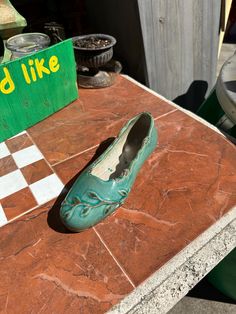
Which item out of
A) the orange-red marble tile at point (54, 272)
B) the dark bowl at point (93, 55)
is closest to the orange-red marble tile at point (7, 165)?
the orange-red marble tile at point (54, 272)

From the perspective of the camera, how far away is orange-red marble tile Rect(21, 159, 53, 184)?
3.60 feet

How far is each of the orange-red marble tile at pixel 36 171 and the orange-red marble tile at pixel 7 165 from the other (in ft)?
0.16

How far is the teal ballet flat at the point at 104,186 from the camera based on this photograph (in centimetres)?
86

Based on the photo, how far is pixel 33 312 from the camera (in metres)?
0.75

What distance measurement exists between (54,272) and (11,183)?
0.40 meters

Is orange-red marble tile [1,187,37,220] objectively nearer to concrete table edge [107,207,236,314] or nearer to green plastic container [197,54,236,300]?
concrete table edge [107,207,236,314]

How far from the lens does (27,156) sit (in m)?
1.20

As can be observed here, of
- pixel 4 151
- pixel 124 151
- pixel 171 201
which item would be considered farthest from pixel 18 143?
pixel 171 201

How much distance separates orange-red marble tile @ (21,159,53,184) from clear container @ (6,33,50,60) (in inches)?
19.9

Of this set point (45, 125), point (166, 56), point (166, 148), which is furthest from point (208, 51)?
point (45, 125)

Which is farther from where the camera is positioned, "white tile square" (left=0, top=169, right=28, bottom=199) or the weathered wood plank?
the weathered wood plank

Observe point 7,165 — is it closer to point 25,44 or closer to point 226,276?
point 25,44

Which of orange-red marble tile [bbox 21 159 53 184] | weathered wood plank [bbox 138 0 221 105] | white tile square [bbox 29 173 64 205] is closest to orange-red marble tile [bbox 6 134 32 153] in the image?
orange-red marble tile [bbox 21 159 53 184]

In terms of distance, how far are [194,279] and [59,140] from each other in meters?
0.75
